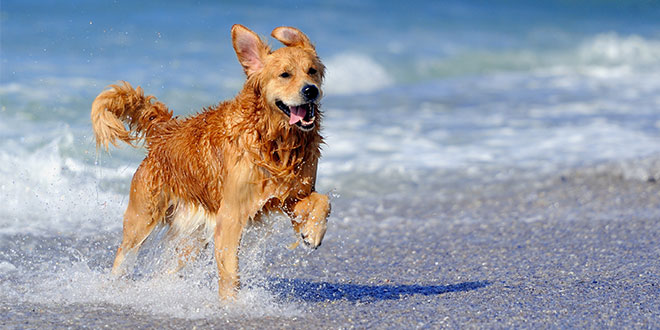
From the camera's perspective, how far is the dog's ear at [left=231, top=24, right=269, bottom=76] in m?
4.88

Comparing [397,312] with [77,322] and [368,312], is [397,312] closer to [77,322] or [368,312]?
[368,312]

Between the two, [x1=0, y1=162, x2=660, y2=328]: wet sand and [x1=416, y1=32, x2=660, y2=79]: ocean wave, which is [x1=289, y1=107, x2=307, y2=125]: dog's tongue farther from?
[x1=416, y1=32, x2=660, y2=79]: ocean wave

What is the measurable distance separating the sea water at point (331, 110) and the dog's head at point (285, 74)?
70 cm

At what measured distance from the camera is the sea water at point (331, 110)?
226 inches

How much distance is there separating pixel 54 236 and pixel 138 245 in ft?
5.24

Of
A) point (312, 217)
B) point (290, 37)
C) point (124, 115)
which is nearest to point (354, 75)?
point (124, 115)

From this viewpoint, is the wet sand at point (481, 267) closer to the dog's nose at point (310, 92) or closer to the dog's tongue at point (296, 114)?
the dog's tongue at point (296, 114)

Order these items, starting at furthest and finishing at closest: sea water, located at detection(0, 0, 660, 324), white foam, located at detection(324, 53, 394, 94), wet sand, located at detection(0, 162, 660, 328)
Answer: white foam, located at detection(324, 53, 394, 94) → sea water, located at detection(0, 0, 660, 324) → wet sand, located at detection(0, 162, 660, 328)

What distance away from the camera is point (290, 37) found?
507 cm

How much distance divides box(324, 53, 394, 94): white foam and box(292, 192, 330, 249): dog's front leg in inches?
439

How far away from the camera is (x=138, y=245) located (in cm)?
548

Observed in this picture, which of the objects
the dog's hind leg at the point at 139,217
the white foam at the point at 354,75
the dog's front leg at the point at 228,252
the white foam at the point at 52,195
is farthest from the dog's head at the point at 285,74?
the white foam at the point at 354,75

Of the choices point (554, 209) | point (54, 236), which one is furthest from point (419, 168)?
point (54, 236)

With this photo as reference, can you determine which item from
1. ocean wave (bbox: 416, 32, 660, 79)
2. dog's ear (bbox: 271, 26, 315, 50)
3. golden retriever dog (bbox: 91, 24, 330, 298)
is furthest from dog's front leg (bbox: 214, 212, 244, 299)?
ocean wave (bbox: 416, 32, 660, 79)
